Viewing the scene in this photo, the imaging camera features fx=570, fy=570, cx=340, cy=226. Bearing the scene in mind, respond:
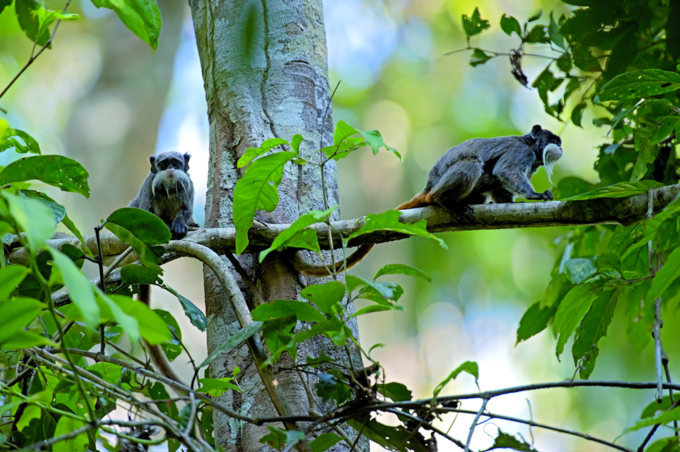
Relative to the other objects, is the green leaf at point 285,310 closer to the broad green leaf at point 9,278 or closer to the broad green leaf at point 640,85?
the broad green leaf at point 9,278

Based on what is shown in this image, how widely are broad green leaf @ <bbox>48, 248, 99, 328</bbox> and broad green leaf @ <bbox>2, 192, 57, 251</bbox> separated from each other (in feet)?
0.08

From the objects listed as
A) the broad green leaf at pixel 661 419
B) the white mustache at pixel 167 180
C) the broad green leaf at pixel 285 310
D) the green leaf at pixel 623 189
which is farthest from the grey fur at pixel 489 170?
the broad green leaf at pixel 661 419

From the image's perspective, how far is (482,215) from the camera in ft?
8.82

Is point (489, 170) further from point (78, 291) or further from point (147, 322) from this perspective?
point (78, 291)

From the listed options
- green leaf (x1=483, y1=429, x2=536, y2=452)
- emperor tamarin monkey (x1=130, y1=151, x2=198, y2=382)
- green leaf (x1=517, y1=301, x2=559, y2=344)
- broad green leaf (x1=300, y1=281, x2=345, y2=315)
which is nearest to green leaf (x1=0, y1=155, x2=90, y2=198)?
broad green leaf (x1=300, y1=281, x2=345, y2=315)

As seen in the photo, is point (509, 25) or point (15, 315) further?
point (509, 25)

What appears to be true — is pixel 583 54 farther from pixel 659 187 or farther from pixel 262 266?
pixel 262 266

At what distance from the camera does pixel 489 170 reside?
4.47 metres

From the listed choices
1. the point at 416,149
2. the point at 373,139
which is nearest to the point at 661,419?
the point at 373,139

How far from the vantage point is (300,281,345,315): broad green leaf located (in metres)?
1.48

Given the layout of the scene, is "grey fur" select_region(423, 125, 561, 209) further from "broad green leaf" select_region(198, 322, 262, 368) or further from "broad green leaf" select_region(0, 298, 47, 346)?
"broad green leaf" select_region(0, 298, 47, 346)

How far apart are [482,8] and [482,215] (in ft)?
35.9

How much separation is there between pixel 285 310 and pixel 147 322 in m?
0.64

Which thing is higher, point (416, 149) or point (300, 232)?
point (416, 149)
